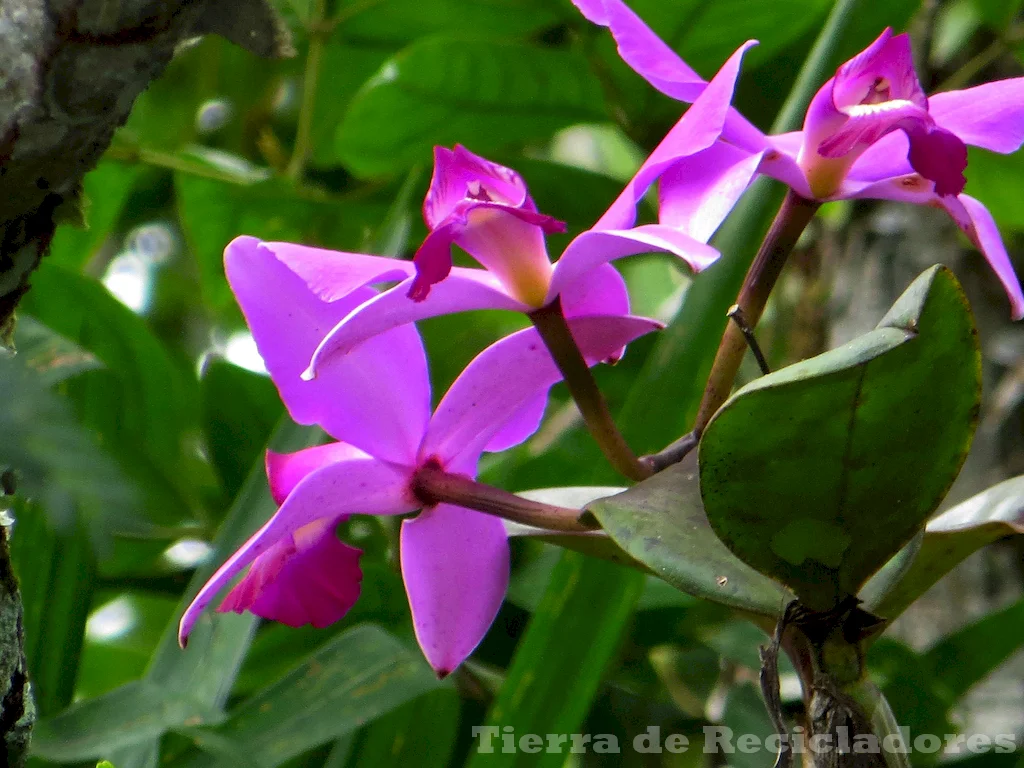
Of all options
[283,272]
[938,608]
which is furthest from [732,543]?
[938,608]

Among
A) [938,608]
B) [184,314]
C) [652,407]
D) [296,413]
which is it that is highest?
[296,413]

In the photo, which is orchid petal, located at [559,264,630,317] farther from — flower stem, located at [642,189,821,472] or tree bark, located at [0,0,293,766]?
tree bark, located at [0,0,293,766]

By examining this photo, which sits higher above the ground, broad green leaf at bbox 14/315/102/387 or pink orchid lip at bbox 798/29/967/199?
pink orchid lip at bbox 798/29/967/199

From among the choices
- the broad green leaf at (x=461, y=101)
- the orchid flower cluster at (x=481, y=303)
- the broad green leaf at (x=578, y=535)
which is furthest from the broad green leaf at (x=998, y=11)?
the broad green leaf at (x=578, y=535)

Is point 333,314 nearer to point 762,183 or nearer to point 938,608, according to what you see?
point 762,183

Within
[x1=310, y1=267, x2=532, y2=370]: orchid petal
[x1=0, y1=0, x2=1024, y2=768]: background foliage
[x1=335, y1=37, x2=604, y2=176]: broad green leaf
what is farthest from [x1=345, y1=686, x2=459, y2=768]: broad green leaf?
[x1=335, y1=37, x2=604, y2=176]: broad green leaf

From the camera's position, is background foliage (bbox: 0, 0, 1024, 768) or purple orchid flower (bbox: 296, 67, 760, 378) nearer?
purple orchid flower (bbox: 296, 67, 760, 378)

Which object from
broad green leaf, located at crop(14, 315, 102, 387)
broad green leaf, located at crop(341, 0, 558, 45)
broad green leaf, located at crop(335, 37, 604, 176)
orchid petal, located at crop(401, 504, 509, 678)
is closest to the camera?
orchid petal, located at crop(401, 504, 509, 678)
